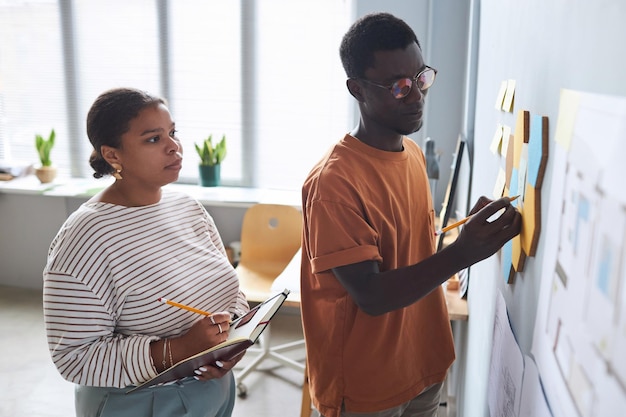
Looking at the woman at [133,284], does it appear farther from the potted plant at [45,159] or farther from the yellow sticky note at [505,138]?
the potted plant at [45,159]

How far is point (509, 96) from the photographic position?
125 cm

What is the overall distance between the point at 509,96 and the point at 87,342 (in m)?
1.09

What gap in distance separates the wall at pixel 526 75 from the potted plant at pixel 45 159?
312cm

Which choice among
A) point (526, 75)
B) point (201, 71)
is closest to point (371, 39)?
point (526, 75)

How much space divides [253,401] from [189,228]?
156 centimetres

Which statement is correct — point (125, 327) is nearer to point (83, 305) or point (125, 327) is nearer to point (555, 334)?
point (83, 305)

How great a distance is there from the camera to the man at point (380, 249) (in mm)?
1074

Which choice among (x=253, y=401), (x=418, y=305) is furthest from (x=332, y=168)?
(x=253, y=401)

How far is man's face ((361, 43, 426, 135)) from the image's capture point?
1.14m

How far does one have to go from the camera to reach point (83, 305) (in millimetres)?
1317

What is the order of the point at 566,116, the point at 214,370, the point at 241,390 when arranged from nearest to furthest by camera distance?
the point at 566,116 < the point at 214,370 < the point at 241,390

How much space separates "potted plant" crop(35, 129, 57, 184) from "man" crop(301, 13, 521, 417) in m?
3.34

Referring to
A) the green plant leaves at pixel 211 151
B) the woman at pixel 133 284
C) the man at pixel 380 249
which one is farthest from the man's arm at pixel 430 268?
the green plant leaves at pixel 211 151

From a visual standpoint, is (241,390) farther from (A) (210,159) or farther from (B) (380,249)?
(B) (380,249)
